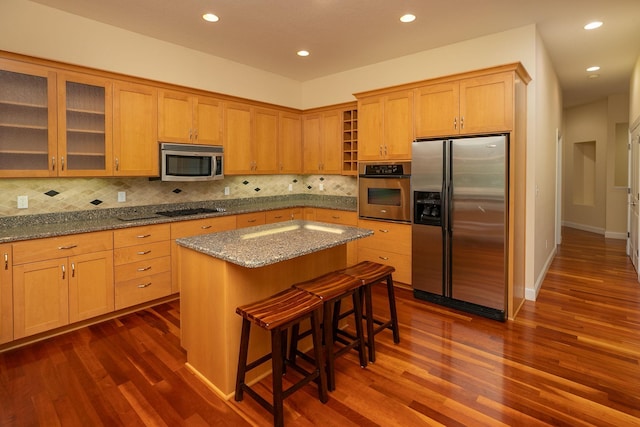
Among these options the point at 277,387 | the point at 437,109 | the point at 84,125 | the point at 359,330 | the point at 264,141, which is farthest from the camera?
the point at 264,141

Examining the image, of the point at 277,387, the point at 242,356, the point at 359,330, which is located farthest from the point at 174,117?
the point at 277,387

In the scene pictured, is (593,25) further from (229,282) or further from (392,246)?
(229,282)

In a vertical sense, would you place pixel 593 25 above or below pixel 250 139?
above

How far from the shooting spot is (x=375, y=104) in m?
4.28

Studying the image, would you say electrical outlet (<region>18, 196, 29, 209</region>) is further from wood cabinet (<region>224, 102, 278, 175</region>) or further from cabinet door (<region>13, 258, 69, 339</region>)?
wood cabinet (<region>224, 102, 278, 175</region>)

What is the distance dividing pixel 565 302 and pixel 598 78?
416cm

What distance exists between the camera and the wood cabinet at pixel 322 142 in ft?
16.9

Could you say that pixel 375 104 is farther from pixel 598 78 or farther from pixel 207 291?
pixel 598 78

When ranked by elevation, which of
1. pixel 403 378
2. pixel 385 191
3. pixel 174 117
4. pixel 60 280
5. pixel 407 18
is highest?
pixel 407 18

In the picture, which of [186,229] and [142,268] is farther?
[186,229]

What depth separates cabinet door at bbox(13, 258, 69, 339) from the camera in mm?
2793

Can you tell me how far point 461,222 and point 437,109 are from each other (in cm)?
123

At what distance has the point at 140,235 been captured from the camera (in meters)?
3.50

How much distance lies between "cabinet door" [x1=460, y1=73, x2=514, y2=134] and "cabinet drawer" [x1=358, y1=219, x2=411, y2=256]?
127 cm
